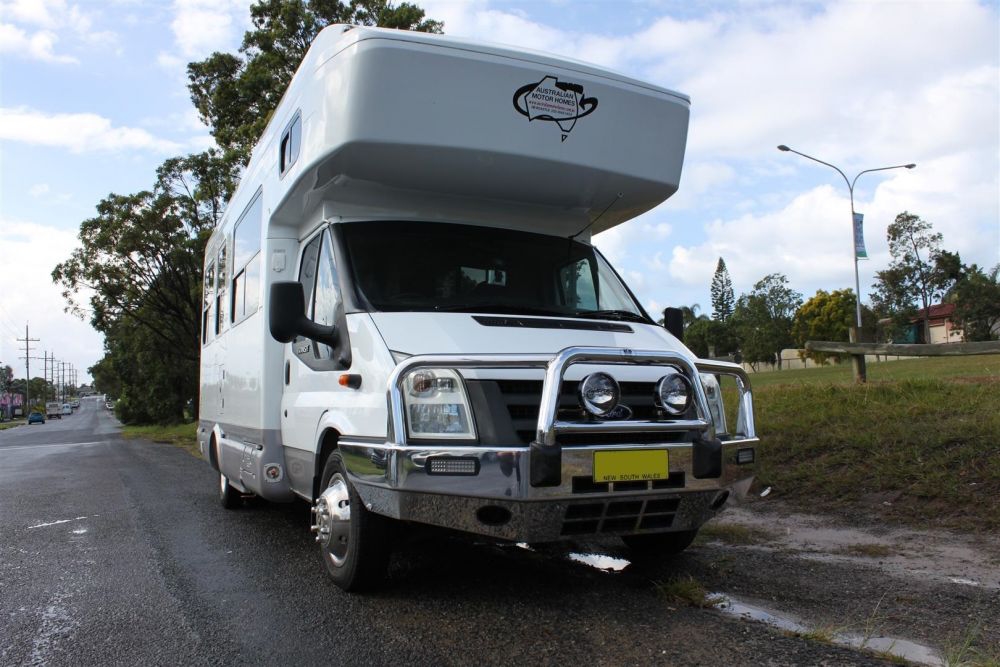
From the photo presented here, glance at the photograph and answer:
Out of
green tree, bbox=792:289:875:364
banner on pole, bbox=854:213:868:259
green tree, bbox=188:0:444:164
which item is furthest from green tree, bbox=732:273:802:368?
green tree, bbox=188:0:444:164

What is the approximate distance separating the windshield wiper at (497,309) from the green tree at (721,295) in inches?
3866

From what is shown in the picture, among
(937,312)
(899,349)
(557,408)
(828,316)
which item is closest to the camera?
(557,408)

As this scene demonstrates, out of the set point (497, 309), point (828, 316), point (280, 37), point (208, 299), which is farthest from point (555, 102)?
point (828, 316)

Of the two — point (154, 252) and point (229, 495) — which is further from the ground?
point (154, 252)

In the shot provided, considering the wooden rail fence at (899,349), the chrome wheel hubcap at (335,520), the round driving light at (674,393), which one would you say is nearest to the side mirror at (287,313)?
the chrome wheel hubcap at (335,520)

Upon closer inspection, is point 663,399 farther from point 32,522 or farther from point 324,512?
point 32,522

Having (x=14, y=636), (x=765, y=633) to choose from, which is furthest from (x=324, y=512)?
(x=765, y=633)

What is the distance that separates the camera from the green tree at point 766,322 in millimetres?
69312

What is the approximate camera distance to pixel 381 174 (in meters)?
4.38

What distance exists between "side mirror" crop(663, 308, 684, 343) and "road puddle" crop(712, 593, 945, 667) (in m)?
2.01

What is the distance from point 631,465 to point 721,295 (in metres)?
101

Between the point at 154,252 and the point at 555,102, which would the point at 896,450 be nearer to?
the point at 555,102

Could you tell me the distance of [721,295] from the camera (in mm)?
99750

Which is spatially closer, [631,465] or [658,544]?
[631,465]
